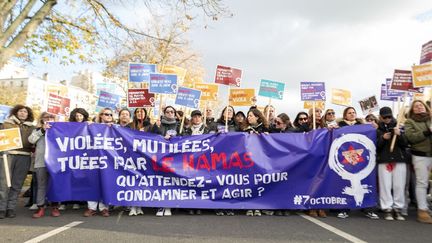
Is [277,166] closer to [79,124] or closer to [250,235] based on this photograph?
[250,235]

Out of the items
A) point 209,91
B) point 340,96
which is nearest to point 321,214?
point 340,96

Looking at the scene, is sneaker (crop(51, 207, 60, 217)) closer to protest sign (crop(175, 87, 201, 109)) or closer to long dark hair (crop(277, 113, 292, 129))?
protest sign (crop(175, 87, 201, 109))

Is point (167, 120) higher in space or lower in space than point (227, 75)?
→ lower

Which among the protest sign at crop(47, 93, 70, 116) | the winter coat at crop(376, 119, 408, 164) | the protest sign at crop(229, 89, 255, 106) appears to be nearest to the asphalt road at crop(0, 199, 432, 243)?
the winter coat at crop(376, 119, 408, 164)

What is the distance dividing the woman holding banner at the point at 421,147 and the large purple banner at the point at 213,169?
62 cm

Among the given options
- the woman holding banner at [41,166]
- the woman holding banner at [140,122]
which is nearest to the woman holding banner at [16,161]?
the woman holding banner at [41,166]

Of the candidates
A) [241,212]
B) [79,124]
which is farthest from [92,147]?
[241,212]

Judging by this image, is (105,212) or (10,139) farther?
(105,212)

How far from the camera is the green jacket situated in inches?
232

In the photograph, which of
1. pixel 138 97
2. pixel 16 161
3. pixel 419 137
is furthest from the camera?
pixel 138 97

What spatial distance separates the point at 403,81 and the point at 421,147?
1476 millimetres

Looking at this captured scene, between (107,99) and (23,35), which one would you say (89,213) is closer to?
(107,99)

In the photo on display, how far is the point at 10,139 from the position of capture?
5.75 m

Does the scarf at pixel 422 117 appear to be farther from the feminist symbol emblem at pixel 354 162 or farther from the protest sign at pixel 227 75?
the protest sign at pixel 227 75
